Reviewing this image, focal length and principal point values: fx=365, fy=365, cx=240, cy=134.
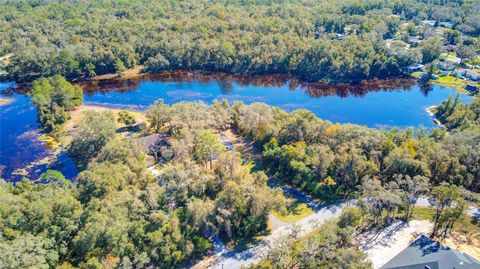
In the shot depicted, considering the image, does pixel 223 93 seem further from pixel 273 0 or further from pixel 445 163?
pixel 273 0

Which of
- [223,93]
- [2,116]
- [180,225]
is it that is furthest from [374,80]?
[2,116]

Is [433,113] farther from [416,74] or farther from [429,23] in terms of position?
[429,23]

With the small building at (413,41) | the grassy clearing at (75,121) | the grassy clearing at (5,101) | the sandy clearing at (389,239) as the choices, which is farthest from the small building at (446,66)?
the grassy clearing at (5,101)

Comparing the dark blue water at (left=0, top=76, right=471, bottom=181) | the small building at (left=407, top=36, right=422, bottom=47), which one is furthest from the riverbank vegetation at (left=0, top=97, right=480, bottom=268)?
the small building at (left=407, top=36, right=422, bottom=47)

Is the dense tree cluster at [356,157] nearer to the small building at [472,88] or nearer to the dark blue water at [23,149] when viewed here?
the dark blue water at [23,149]

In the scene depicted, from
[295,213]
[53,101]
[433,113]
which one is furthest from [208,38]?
[295,213]

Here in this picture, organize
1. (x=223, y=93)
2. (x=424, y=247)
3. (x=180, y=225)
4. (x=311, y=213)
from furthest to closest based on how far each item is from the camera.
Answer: (x=223, y=93) → (x=311, y=213) → (x=180, y=225) → (x=424, y=247)
